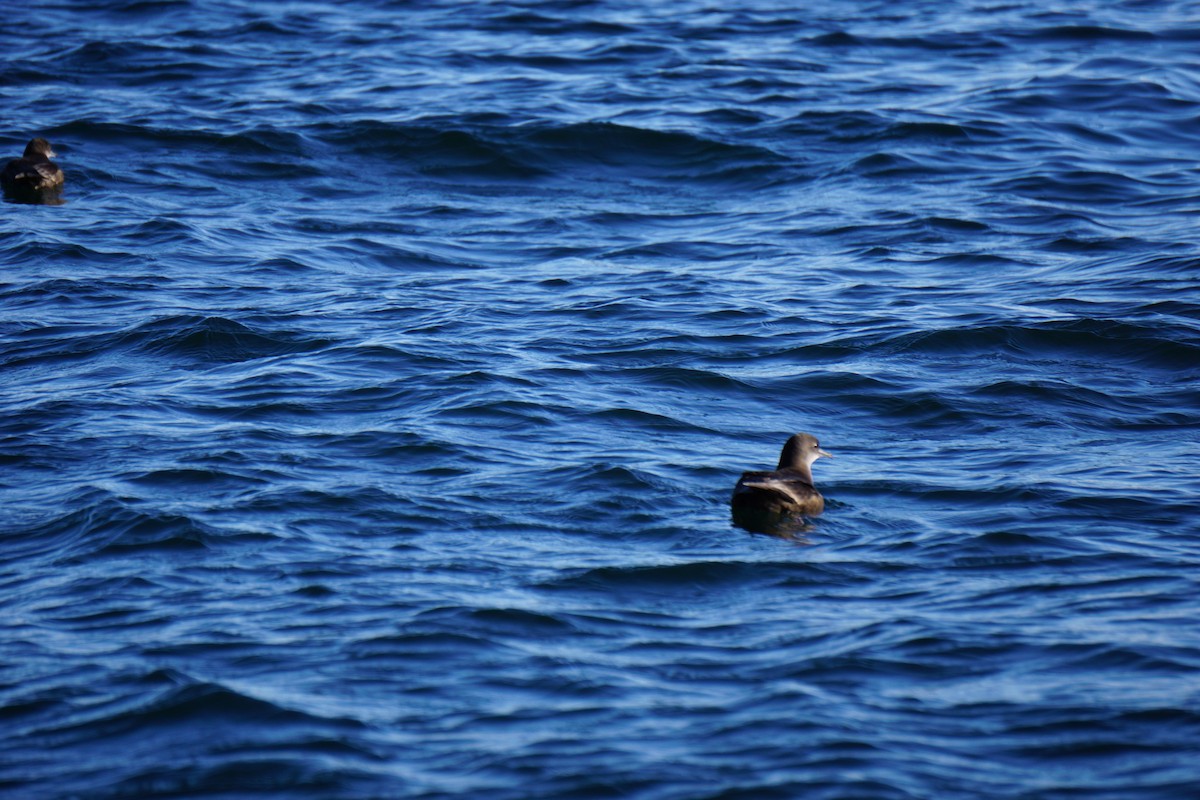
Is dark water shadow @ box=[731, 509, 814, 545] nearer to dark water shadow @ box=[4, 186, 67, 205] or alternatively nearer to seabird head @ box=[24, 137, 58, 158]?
dark water shadow @ box=[4, 186, 67, 205]

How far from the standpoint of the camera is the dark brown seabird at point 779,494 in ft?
26.5

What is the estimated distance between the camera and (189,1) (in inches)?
885

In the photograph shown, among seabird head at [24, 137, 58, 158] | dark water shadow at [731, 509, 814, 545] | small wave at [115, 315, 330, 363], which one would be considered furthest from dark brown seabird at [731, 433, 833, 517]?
seabird head at [24, 137, 58, 158]

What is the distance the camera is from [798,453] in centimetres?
884

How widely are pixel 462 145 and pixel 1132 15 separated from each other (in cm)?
1050

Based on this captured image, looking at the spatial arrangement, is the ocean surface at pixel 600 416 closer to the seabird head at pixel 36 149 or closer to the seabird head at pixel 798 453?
the seabird head at pixel 798 453

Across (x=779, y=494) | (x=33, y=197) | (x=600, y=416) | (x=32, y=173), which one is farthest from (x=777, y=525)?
(x=33, y=197)

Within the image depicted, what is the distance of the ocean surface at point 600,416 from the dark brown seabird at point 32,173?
1.16 ft

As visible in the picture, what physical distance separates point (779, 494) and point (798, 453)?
0.85 m

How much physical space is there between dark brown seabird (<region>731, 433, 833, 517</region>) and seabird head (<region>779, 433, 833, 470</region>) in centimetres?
6

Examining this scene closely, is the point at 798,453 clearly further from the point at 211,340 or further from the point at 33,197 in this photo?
the point at 33,197

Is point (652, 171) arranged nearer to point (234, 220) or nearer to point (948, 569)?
point (234, 220)

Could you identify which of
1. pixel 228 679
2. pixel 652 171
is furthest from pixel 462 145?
pixel 228 679

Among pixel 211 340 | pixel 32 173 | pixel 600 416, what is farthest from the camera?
pixel 32 173
